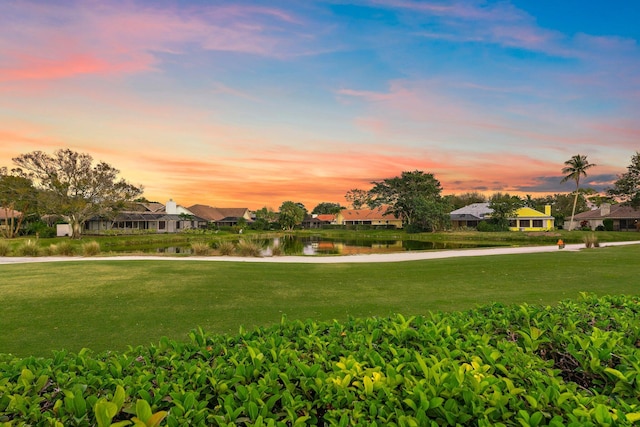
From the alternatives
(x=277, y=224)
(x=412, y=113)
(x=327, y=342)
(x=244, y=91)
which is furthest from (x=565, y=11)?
(x=277, y=224)

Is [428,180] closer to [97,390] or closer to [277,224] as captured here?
[277,224]

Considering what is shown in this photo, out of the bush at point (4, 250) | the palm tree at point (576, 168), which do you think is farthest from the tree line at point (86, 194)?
the bush at point (4, 250)

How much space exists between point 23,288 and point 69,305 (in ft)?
10.6

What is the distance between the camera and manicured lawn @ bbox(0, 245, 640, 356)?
23.1 ft

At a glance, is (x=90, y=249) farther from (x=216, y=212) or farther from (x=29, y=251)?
(x=216, y=212)

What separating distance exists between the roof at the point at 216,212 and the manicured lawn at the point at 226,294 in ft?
252

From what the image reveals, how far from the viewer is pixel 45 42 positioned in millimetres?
14258

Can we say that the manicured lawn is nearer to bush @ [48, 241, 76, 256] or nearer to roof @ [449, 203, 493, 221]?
bush @ [48, 241, 76, 256]

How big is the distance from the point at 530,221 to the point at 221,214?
69.3 meters

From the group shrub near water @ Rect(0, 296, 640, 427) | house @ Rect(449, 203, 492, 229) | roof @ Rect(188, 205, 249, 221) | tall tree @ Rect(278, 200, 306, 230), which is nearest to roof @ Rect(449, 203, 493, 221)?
house @ Rect(449, 203, 492, 229)

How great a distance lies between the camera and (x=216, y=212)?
95.0 metres

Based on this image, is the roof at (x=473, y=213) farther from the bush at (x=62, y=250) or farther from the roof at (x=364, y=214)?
the bush at (x=62, y=250)

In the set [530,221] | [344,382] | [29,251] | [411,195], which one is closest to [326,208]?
[411,195]

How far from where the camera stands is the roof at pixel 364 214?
99.2 metres
